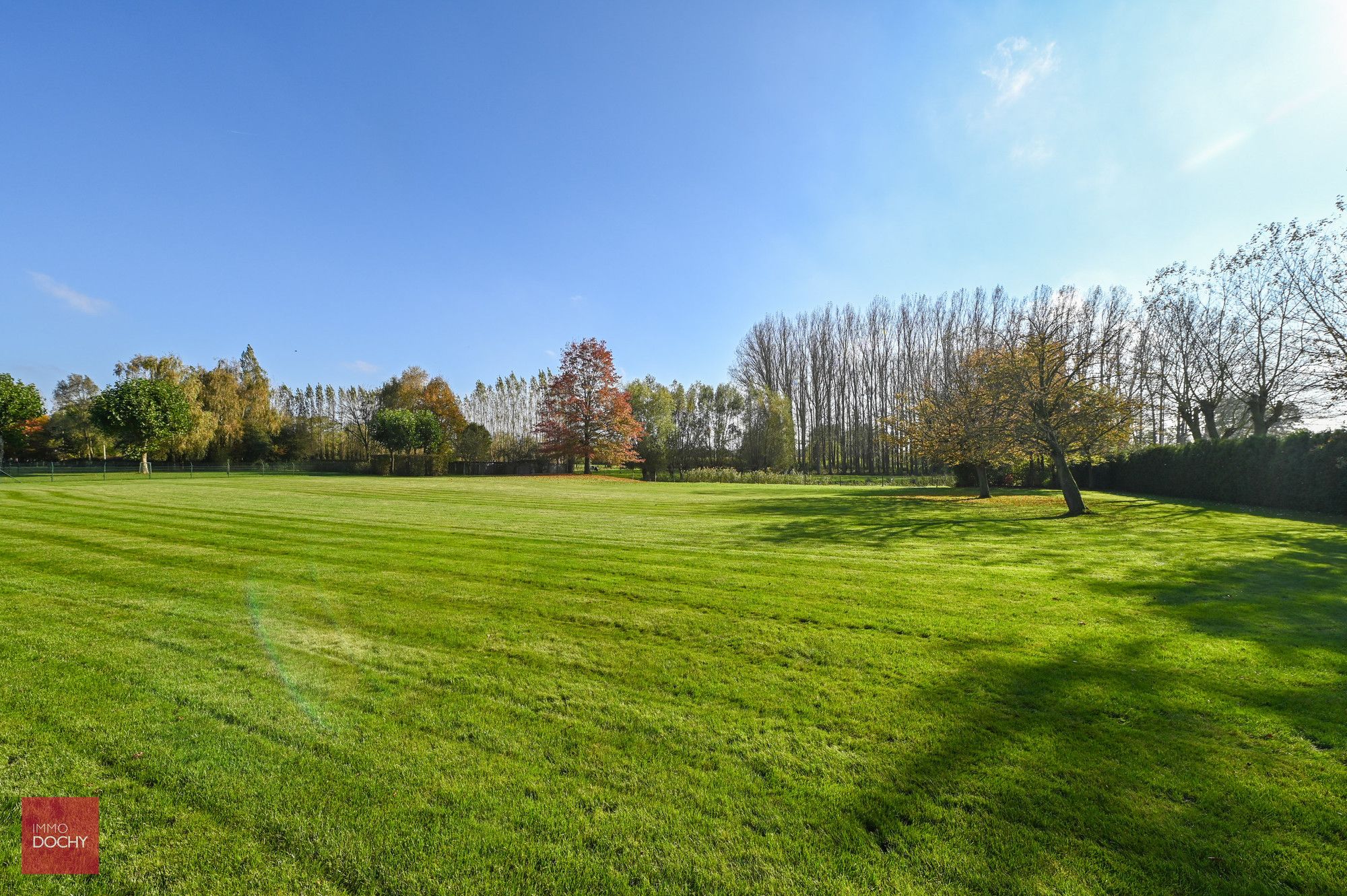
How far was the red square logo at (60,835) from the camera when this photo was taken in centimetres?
200

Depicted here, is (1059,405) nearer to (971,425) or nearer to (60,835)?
(971,425)

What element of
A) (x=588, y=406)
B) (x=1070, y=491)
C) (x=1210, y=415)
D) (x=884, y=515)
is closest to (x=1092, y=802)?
(x=884, y=515)

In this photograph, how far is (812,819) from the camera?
7.24ft

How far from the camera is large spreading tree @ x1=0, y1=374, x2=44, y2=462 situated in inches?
1403

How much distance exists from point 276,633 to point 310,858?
3087 mm

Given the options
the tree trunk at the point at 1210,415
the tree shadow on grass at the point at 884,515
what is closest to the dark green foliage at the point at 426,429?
the tree shadow on grass at the point at 884,515

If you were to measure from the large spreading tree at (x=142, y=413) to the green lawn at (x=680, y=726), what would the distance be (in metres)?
38.9

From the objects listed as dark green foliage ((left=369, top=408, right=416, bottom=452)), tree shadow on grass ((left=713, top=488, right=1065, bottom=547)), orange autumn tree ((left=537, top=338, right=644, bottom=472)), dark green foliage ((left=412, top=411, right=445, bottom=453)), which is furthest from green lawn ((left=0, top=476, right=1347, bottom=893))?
dark green foliage ((left=412, top=411, right=445, bottom=453))

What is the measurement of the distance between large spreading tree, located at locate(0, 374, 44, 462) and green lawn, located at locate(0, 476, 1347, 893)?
4676 cm

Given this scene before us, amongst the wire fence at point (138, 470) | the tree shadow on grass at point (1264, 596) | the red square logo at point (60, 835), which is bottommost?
the red square logo at point (60, 835)

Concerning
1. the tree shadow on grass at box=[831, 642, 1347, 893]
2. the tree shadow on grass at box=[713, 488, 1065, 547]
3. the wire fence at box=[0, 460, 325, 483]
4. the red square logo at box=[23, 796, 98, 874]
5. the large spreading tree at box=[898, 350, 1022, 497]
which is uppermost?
the large spreading tree at box=[898, 350, 1022, 497]

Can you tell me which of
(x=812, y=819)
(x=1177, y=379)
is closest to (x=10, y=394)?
(x=812, y=819)

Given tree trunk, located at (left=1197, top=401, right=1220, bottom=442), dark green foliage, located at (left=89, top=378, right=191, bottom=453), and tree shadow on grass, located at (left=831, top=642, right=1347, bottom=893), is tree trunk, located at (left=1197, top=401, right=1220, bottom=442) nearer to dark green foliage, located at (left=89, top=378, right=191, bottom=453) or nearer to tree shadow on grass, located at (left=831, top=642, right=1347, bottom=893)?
tree shadow on grass, located at (left=831, top=642, right=1347, bottom=893)

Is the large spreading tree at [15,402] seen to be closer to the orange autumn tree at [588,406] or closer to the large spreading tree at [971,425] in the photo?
the orange autumn tree at [588,406]
